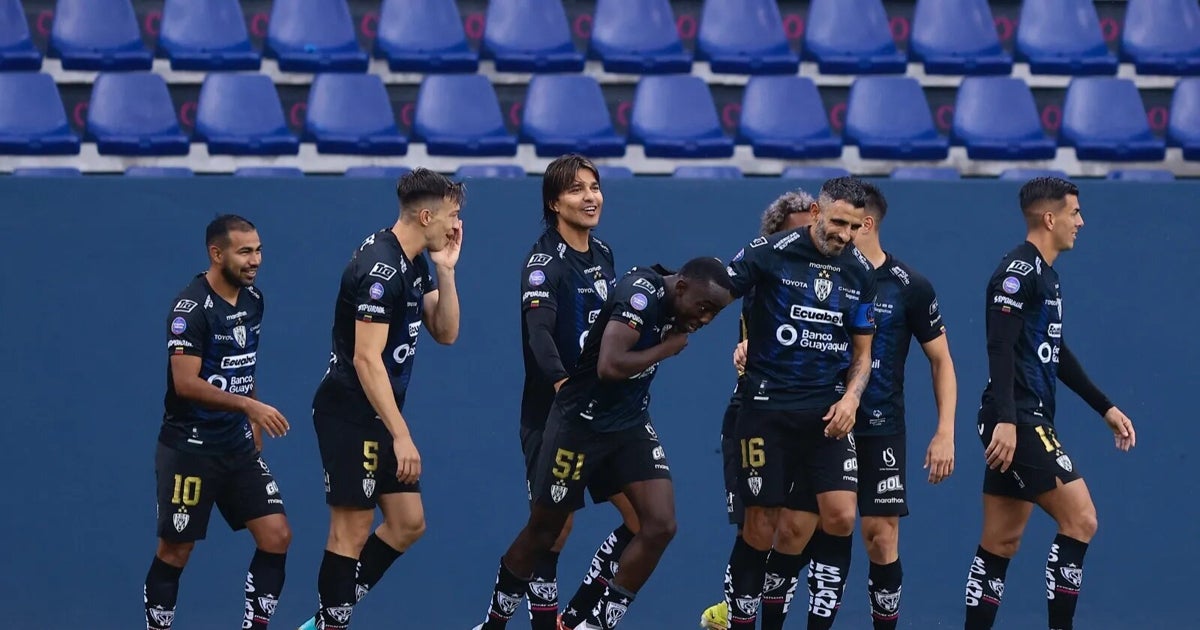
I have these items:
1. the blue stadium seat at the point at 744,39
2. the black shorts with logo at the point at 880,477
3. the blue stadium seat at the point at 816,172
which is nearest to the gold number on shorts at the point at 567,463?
the black shorts with logo at the point at 880,477

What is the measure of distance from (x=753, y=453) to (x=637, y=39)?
530cm

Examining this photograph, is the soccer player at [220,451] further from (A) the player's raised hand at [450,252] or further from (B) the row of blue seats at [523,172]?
(B) the row of blue seats at [523,172]

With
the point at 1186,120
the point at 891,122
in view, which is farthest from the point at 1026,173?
the point at 1186,120

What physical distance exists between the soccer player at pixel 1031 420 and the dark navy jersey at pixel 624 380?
174cm

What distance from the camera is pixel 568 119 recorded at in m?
11.0

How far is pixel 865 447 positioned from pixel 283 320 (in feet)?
11.7

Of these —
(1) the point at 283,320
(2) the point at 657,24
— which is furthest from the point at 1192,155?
(1) the point at 283,320

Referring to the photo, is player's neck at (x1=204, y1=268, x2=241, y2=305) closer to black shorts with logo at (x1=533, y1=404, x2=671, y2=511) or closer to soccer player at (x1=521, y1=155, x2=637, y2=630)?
soccer player at (x1=521, y1=155, x2=637, y2=630)

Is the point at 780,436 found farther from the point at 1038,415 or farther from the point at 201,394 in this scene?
the point at 201,394

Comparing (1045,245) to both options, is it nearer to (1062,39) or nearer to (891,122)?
(891,122)

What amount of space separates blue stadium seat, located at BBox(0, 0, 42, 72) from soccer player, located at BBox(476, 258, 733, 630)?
6.00m

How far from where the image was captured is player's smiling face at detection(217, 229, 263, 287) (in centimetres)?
742

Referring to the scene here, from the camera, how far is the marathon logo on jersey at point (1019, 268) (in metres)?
7.61

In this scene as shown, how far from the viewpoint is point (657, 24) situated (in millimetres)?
11898
